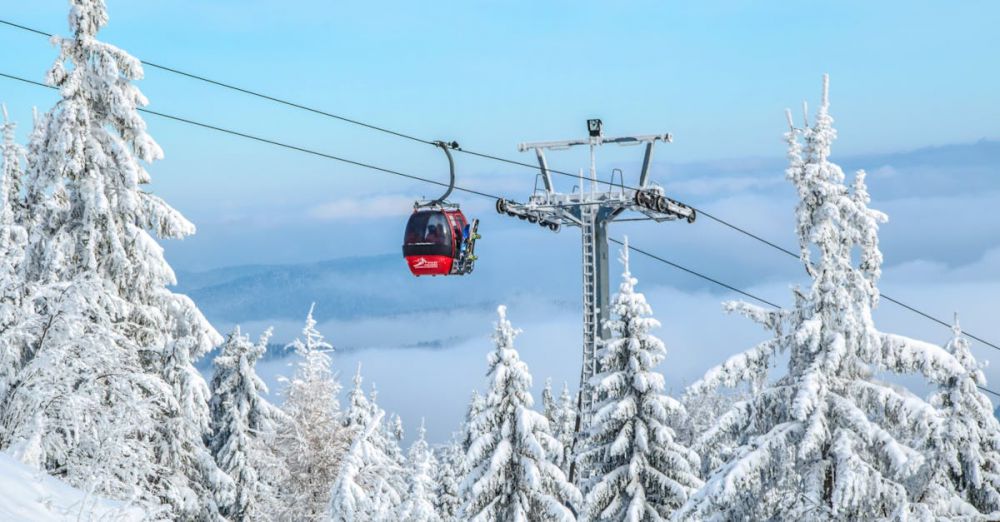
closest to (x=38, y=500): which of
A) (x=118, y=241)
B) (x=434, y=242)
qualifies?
(x=118, y=241)

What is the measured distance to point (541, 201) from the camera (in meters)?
38.7

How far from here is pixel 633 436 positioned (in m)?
29.1

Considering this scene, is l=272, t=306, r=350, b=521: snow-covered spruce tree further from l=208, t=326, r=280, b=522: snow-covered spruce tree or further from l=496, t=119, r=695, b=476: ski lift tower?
l=496, t=119, r=695, b=476: ski lift tower

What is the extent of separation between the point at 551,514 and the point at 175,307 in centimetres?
1209

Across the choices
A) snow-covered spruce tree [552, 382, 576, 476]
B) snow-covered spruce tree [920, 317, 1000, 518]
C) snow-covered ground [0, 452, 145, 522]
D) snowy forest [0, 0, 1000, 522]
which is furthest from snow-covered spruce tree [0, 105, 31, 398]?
snow-covered spruce tree [552, 382, 576, 476]

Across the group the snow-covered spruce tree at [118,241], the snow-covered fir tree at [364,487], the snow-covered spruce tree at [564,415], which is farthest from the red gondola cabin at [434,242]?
the snow-covered spruce tree at [564,415]

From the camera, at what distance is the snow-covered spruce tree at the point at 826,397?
66.2 ft

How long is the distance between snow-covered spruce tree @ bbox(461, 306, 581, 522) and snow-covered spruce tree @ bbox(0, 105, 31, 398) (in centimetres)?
1248

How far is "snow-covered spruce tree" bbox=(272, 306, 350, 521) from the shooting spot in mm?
39438

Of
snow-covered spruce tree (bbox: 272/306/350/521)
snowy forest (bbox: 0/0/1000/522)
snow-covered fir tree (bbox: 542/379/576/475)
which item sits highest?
snowy forest (bbox: 0/0/1000/522)

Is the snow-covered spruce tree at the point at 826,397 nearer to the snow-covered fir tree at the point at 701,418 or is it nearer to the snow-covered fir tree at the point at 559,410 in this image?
the snow-covered fir tree at the point at 701,418

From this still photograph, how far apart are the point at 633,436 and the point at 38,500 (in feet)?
60.3

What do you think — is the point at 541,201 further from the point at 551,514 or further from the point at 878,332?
the point at 878,332

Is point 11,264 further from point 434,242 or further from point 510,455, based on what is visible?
point 510,455
